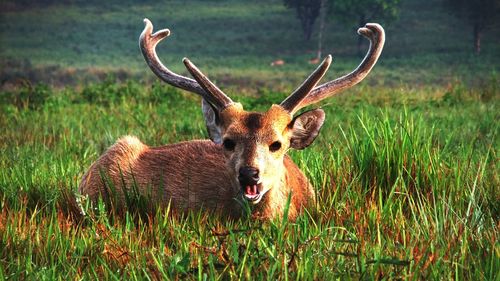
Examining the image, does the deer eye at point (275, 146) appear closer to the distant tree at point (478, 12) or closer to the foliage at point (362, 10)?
the distant tree at point (478, 12)

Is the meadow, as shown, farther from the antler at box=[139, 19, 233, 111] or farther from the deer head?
the antler at box=[139, 19, 233, 111]

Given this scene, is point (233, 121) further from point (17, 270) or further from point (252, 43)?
point (252, 43)

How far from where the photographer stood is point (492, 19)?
232 ft

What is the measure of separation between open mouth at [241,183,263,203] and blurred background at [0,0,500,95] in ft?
176

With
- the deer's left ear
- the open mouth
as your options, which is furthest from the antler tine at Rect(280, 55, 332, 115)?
the open mouth

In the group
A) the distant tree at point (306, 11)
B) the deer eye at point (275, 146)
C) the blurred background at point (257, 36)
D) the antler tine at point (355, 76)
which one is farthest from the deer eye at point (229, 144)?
the distant tree at point (306, 11)

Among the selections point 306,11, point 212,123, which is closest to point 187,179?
point 212,123

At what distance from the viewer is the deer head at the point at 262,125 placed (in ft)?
16.7

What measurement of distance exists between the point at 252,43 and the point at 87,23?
1773 centimetres

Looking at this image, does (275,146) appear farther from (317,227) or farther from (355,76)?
Result: (355,76)

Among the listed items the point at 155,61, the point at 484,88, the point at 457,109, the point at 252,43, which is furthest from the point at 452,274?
the point at 252,43

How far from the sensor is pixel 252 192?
509 centimetres

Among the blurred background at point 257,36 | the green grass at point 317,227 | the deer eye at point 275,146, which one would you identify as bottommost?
the green grass at point 317,227

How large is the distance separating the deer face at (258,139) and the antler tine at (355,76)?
18 cm
